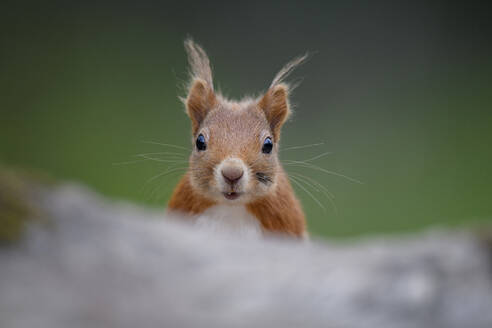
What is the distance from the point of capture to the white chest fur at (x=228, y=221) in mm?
1186

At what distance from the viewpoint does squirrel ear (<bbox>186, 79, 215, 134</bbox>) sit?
131 cm

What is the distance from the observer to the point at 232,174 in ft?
3.66

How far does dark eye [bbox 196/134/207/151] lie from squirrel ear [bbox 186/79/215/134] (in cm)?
7

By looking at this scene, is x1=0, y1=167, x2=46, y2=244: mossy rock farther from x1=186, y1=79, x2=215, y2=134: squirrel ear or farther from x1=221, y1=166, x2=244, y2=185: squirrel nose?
x1=186, y1=79, x2=215, y2=134: squirrel ear

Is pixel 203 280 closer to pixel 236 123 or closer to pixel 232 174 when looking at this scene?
pixel 232 174

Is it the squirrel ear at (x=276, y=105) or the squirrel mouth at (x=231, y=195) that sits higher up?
the squirrel ear at (x=276, y=105)

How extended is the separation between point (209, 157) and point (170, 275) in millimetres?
715

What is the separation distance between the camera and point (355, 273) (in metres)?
0.51

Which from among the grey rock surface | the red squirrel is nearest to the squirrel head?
the red squirrel

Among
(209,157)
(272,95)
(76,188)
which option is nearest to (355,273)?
(76,188)

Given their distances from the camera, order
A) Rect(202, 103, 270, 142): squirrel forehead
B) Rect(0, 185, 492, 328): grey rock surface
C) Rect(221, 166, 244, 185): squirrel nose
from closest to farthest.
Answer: Rect(0, 185, 492, 328): grey rock surface < Rect(221, 166, 244, 185): squirrel nose < Rect(202, 103, 270, 142): squirrel forehead

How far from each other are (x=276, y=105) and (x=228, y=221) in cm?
29

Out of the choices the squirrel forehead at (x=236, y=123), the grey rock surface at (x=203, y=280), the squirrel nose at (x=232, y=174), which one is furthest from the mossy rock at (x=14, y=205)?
the squirrel forehead at (x=236, y=123)

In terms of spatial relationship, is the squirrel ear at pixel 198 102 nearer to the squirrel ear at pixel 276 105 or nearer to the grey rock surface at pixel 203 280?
the squirrel ear at pixel 276 105
